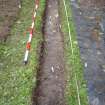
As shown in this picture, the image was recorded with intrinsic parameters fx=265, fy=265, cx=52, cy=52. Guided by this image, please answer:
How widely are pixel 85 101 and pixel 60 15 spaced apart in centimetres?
715

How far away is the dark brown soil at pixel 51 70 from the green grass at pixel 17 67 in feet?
0.99

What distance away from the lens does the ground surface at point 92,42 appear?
918cm

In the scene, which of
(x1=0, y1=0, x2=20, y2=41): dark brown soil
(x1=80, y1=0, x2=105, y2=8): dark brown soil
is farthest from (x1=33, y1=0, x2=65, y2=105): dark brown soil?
(x1=80, y1=0, x2=105, y2=8): dark brown soil

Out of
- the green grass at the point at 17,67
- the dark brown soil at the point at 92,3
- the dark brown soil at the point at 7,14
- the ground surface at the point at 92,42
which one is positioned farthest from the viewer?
the dark brown soil at the point at 92,3

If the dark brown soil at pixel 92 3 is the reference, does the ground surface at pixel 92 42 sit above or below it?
below

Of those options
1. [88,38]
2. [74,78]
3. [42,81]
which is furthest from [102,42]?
[42,81]

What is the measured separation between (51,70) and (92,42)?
9.34ft

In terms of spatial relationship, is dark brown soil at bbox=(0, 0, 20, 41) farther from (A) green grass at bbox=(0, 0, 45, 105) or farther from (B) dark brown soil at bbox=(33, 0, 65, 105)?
(B) dark brown soil at bbox=(33, 0, 65, 105)

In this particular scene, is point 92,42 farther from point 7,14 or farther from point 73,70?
point 7,14

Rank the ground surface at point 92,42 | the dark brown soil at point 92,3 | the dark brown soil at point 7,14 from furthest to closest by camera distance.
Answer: the dark brown soil at point 92,3
the dark brown soil at point 7,14
the ground surface at point 92,42

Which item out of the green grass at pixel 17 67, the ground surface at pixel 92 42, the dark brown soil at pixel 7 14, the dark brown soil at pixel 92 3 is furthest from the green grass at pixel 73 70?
the dark brown soil at pixel 92 3

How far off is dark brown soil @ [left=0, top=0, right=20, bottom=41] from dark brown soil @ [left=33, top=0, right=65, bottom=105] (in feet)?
5.89

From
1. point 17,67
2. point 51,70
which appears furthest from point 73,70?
point 17,67

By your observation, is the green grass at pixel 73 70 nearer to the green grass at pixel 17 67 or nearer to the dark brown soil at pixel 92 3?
the green grass at pixel 17 67
